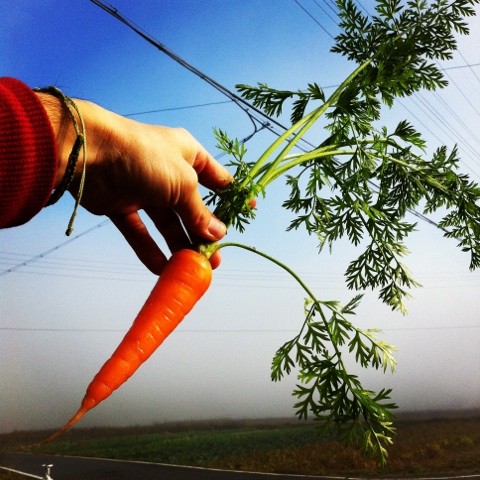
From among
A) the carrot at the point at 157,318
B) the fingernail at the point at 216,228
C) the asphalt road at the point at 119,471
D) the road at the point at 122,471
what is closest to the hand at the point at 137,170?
the fingernail at the point at 216,228

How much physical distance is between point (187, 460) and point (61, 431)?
5567 cm

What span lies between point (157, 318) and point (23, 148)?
1.47 meters

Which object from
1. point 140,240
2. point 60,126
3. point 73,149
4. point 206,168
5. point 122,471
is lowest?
point 122,471

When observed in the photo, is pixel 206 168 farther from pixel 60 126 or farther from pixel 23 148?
pixel 23 148

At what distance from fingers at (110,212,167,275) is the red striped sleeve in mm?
791

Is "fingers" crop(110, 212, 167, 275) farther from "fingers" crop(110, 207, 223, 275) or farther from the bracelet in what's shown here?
the bracelet

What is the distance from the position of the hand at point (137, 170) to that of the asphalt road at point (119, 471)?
3708 centimetres

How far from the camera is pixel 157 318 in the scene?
3350 millimetres

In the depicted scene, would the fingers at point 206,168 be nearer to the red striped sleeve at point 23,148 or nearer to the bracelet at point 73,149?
the bracelet at point 73,149

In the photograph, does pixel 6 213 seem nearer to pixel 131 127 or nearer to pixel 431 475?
pixel 131 127

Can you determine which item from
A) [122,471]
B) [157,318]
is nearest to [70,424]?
[157,318]

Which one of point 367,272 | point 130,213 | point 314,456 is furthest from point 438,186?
point 314,456

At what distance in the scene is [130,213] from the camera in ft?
9.96

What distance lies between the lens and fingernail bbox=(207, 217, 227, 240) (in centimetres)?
294
